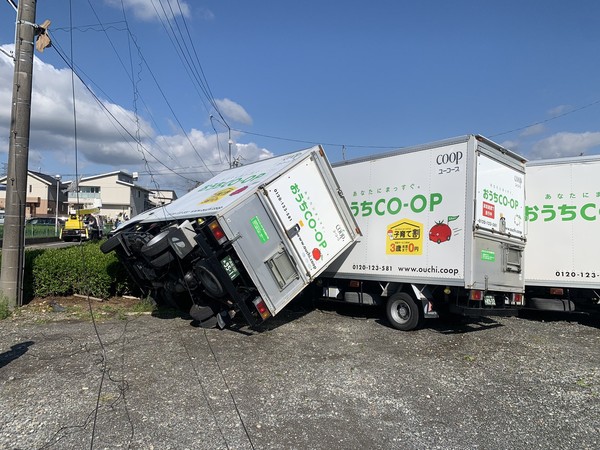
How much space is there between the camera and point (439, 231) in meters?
7.77

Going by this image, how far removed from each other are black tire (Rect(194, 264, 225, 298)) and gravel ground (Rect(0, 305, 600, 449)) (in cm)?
76

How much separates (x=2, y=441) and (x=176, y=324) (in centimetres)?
439

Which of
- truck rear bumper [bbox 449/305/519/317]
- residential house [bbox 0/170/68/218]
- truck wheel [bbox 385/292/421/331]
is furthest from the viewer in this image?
residential house [bbox 0/170/68/218]

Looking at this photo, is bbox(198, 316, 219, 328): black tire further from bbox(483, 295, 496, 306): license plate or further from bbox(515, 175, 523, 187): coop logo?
bbox(515, 175, 523, 187): coop logo

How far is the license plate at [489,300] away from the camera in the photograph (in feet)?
25.5

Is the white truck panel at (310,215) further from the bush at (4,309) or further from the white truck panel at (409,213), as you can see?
the bush at (4,309)

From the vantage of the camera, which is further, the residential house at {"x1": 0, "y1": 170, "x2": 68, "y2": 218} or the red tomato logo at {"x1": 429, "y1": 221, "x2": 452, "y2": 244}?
the residential house at {"x1": 0, "y1": 170, "x2": 68, "y2": 218}

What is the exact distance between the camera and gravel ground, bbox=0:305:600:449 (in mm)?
4113

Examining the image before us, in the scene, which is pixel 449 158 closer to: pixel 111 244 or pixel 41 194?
pixel 111 244

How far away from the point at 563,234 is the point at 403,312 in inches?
143

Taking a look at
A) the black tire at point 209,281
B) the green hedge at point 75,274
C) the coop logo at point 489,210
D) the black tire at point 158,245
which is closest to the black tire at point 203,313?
the black tire at point 209,281

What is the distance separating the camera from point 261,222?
24.1ft

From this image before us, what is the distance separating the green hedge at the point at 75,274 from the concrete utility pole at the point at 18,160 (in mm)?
589

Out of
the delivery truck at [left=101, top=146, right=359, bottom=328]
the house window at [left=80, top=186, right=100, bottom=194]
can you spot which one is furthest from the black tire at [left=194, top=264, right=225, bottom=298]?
the house window at [left=80, top=186, right=100, bottom=194]
